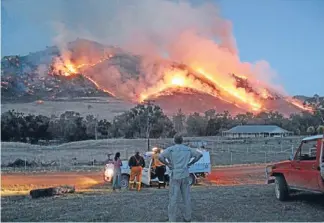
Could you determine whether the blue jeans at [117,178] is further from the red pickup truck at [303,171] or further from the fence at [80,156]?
the fence at [80,156]

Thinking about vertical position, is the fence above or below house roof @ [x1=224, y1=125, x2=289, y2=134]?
below

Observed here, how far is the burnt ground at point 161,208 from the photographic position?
35.7 feet

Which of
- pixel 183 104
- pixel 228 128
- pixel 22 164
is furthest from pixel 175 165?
pixel 183 104

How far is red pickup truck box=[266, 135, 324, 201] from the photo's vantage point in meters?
11.5

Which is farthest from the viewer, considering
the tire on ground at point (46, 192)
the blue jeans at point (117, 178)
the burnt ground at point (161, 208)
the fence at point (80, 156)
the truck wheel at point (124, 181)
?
the fence at point (80, 156)

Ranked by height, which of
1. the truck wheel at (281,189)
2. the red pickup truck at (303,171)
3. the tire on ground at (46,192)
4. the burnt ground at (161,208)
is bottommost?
the burnt ground at (161,208)

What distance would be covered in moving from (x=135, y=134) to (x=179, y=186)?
7116 centimetres

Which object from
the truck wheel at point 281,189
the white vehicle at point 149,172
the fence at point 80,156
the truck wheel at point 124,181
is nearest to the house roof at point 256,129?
the fence at point 80,156

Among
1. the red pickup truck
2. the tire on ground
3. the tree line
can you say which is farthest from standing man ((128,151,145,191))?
the tree line

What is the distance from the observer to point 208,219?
34.8 ft

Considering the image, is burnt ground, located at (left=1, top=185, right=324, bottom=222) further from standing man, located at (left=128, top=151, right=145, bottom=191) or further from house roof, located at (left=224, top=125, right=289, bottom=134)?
house roof, located at (left=224, top=125, right=289, bottom=134)

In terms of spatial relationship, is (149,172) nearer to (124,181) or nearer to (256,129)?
(124,181)

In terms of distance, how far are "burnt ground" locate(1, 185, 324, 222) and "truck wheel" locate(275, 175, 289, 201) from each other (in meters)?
0.18

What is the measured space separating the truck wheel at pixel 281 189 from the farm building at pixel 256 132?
249ft
